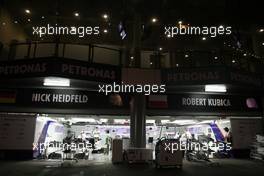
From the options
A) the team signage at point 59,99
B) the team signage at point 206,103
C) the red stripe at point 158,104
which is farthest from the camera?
the team signage at point 206,103

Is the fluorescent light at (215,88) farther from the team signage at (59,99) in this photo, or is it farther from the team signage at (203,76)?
the team signage at (59,99)

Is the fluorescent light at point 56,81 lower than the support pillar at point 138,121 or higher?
higher

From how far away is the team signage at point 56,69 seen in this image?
370 inches

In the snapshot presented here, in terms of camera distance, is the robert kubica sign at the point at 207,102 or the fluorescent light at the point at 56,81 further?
the robert kubica sign at the point at 207,102

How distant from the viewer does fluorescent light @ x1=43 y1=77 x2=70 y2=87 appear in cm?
994

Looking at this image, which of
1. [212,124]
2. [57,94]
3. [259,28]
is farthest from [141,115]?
[259,28]

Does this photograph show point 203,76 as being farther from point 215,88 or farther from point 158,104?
point 158,104

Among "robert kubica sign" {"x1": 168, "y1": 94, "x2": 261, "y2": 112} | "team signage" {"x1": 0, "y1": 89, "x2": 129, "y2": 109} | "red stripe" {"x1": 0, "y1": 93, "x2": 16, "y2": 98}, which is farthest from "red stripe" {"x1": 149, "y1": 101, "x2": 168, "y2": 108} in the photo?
"red stripe" {"x1": 0, "y1": 93, "x2": 16, "y2": 98}

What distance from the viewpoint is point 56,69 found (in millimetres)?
9359

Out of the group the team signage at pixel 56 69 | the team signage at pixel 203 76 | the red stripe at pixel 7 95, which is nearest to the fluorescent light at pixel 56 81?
the team signage at pixel 56 69

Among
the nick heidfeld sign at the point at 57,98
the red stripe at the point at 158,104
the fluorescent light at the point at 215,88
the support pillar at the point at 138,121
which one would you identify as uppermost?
the fluorescent light at the point at 215,88

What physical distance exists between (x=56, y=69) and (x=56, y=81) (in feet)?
3.34

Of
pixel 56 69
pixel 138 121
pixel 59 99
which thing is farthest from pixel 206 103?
pixel 56 69

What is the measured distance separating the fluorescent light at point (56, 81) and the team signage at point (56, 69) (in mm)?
511
